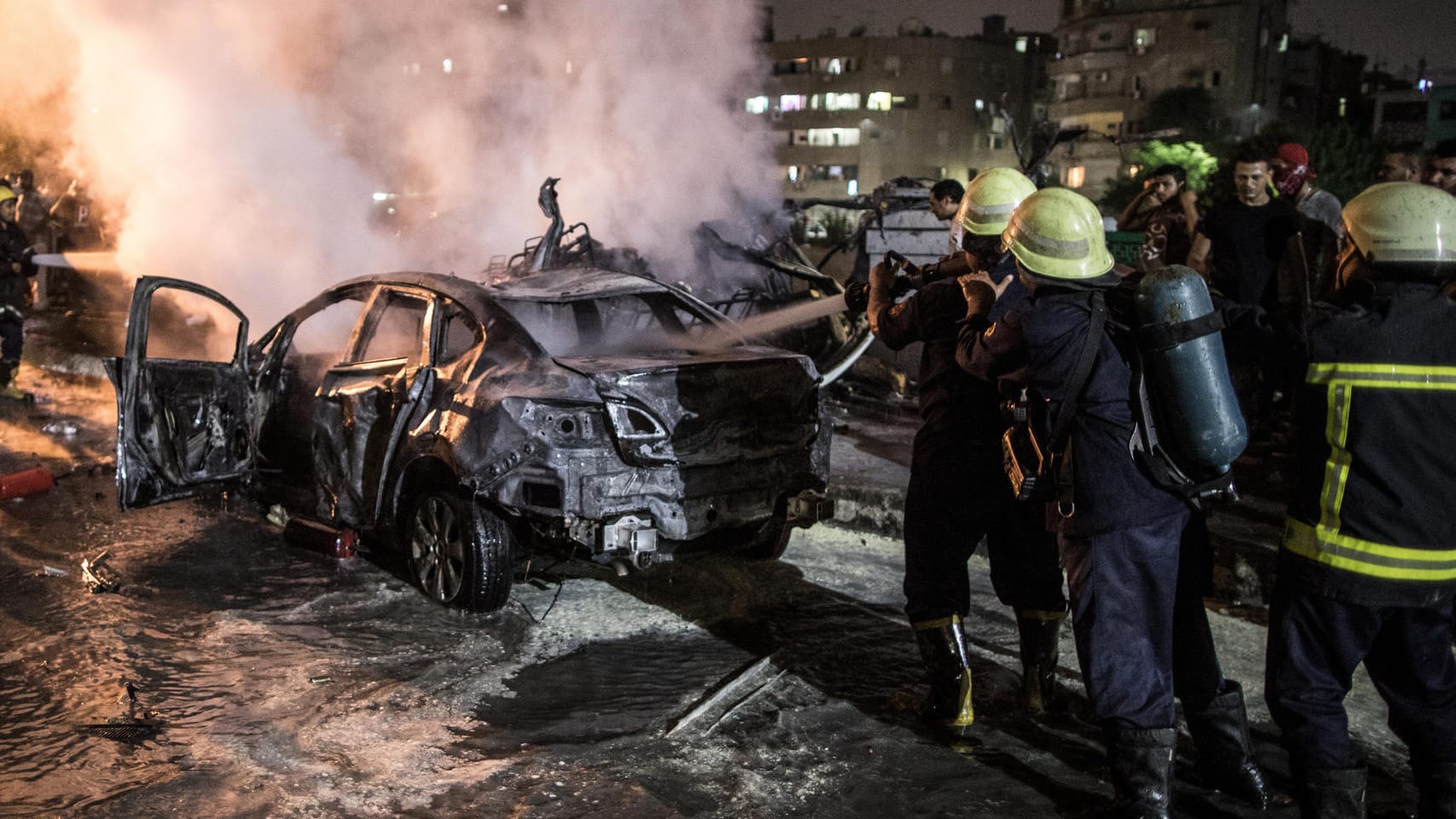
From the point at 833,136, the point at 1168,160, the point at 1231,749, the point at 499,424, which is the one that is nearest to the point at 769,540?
the point at 499,424

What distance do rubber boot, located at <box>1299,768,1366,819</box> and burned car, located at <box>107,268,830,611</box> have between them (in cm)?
265

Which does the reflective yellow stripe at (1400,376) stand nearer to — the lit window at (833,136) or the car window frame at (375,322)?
the car window frame at (375,322)

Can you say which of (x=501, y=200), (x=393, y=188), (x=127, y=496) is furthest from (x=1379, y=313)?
(x=393, y=188)

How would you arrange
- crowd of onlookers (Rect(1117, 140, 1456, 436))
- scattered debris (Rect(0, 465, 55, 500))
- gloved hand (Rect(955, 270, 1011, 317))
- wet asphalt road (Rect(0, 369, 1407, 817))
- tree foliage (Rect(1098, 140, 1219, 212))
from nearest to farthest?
wet asphalt road (Rect(0, 369, 1407, 817))
gloved hand (Rect(955, 270, 1011, 317))
crowd of onlookers (Rect(1117, 140, 1456, 436))
scattered debris (Rect(0, 465, 55, 500))
tree foliage (Rect(1098, 140, 1219, 212))

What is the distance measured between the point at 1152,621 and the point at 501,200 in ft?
36.3

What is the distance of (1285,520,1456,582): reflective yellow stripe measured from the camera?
9.83 feet

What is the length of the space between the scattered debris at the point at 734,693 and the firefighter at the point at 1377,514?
6.22ft

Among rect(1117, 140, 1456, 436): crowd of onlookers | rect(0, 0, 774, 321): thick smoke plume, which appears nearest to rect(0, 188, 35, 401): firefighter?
rect(0, 0, 774, 321): thick smoke plume

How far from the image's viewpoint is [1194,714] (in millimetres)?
3715

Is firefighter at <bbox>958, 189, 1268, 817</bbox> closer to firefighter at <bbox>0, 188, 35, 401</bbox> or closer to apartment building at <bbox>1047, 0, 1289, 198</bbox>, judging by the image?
firefighter at <bbox>0, 188, 35, 401</bbox>

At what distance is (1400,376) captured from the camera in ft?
9.69

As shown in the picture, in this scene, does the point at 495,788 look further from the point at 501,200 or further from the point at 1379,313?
the point at 501,200

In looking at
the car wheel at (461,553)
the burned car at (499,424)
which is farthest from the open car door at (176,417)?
the car wheel at (461,553)

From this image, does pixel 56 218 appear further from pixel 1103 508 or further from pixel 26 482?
pixel 1103 508
